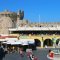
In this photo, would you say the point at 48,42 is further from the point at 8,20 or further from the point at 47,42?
the point at 8,20

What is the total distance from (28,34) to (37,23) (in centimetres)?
2336

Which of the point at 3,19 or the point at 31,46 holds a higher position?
the point at 3,19

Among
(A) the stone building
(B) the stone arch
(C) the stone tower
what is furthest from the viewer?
(A) the stone building

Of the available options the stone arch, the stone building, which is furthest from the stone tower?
the stone arch

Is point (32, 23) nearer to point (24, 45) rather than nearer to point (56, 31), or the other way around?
point (56, 31)

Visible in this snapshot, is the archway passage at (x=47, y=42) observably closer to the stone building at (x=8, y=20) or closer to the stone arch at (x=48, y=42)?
the stone arch at (x=48, y=42)

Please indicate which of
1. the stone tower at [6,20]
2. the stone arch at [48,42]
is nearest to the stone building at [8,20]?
the stone tower at [6,20]

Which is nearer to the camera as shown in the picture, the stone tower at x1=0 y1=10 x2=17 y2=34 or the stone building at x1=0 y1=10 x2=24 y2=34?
the stone tower at x1=0 y1=10 x2=17 y2=34

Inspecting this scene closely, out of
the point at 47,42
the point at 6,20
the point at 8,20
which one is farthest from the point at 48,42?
the point at 6,20

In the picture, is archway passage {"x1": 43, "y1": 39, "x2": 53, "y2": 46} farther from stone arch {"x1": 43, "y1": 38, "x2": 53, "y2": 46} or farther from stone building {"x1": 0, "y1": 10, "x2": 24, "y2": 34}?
stone building {"x1": 0, "y1": 10, "x2": 24, "y2": 34}

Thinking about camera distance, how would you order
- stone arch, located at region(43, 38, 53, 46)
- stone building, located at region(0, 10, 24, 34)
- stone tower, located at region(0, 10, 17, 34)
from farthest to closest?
stone building, located at region(0, 10, 24, 34)
stone tower, located at region(0, 10, 17, 34)
stone arch, located at region(43, 38, 53, 46)

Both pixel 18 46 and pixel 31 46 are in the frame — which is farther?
pixel 31 46

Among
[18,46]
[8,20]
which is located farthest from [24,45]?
[8,20]

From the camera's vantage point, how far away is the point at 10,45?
201 ft
